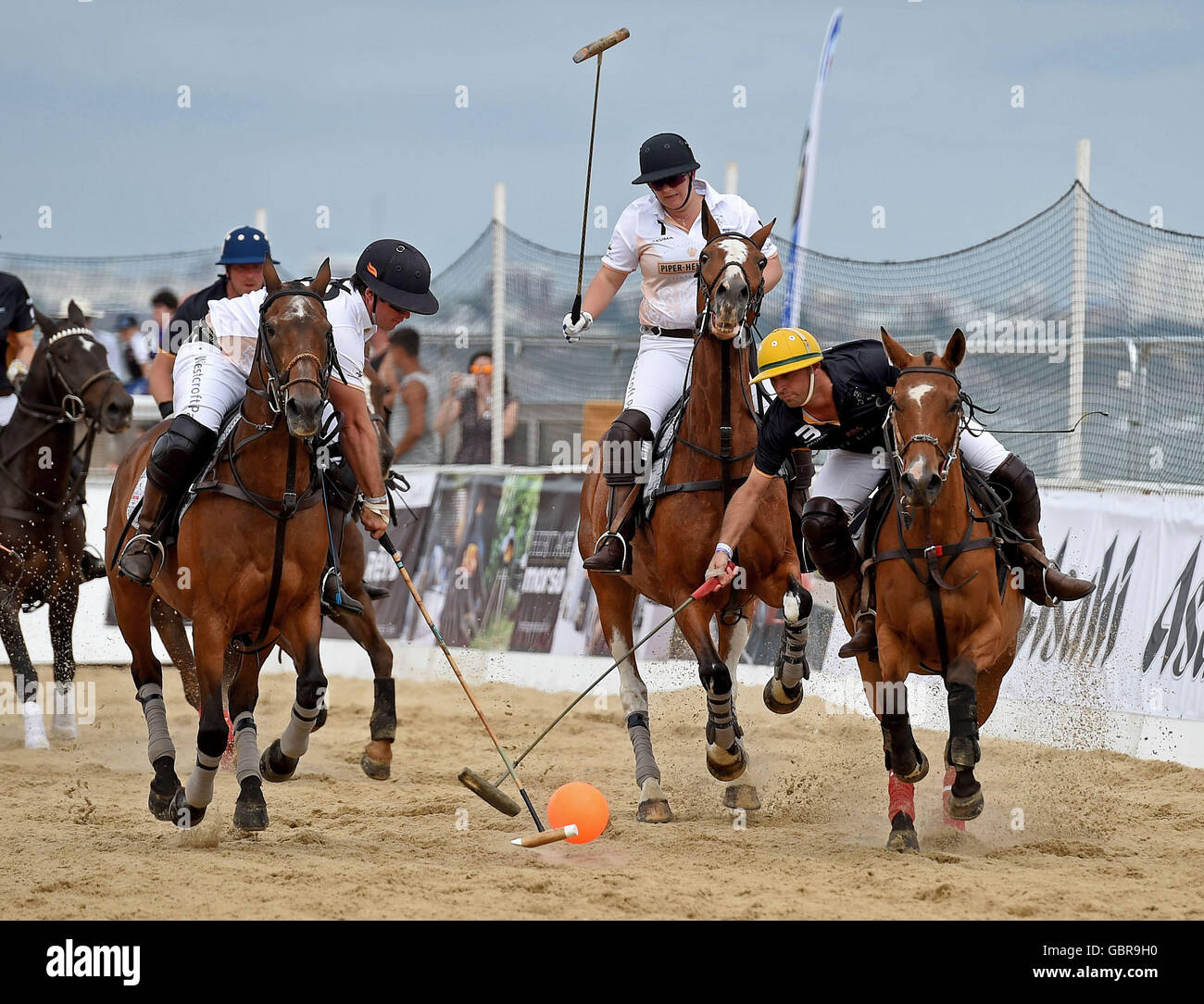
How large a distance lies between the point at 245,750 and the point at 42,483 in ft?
14.5

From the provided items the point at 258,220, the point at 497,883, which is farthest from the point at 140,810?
the point at 258,220

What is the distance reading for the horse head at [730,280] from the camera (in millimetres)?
7402

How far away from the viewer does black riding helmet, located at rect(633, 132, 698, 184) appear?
8.50 metres

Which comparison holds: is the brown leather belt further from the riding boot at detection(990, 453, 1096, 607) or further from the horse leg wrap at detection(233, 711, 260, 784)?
the horse leg wrap at detection(233, 711, 260, 784)

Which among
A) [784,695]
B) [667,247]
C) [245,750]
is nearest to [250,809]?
[245,750]

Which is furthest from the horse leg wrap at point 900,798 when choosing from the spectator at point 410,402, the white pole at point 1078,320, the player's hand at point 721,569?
the spectator at point 410,402

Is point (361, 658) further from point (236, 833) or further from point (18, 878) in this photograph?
point (18, 878)

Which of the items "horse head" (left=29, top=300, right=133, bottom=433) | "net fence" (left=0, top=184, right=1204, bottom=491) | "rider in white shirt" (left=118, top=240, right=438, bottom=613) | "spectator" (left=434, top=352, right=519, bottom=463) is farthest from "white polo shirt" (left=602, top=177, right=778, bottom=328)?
"spectator" (left=434, top=352, right=519, bottom=463)

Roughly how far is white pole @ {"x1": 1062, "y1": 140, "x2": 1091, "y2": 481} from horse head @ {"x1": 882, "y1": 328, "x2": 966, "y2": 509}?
419 cm

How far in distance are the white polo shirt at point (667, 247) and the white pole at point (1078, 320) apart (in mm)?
3078

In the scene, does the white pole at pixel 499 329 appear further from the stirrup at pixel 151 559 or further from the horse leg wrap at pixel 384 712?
the stirrup at pixel 151 559

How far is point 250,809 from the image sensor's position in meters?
7.33

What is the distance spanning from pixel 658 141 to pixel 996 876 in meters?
4.45
